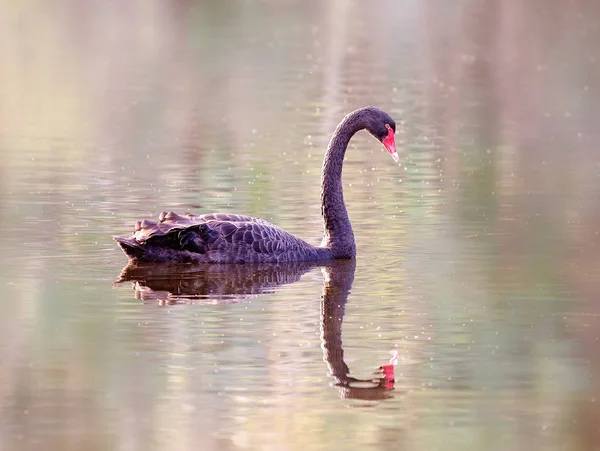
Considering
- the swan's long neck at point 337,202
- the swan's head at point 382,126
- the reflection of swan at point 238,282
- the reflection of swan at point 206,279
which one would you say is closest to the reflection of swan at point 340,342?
the reflection of swan at point 238,282

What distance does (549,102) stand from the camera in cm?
2162

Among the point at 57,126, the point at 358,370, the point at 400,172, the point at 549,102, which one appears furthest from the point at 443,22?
the point at 358,370

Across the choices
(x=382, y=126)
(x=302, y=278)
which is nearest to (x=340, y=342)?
(x=302, y=278)

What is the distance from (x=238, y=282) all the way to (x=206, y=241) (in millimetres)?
530

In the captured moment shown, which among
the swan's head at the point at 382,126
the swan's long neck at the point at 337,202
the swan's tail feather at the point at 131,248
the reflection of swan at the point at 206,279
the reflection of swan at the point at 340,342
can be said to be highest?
the swan's head at the point at 382,126

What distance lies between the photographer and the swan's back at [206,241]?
9.83 meters

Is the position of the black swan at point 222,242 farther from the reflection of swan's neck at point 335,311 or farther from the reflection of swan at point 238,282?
the reflection of swan's neck at point 335,311

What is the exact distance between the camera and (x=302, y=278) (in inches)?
384

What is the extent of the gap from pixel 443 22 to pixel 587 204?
2736cm

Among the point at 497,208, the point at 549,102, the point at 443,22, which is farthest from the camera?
the point at 443,22

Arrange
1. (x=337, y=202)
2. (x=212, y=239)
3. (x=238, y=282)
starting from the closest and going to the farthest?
(x=238, y=282) → (x=212, y=239) → (x=337, y=202)

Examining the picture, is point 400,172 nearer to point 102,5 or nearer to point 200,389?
point 200,389

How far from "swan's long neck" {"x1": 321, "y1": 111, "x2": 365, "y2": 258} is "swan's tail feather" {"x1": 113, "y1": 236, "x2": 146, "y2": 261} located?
1396 millimetres

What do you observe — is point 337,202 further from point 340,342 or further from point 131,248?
point 340,342
